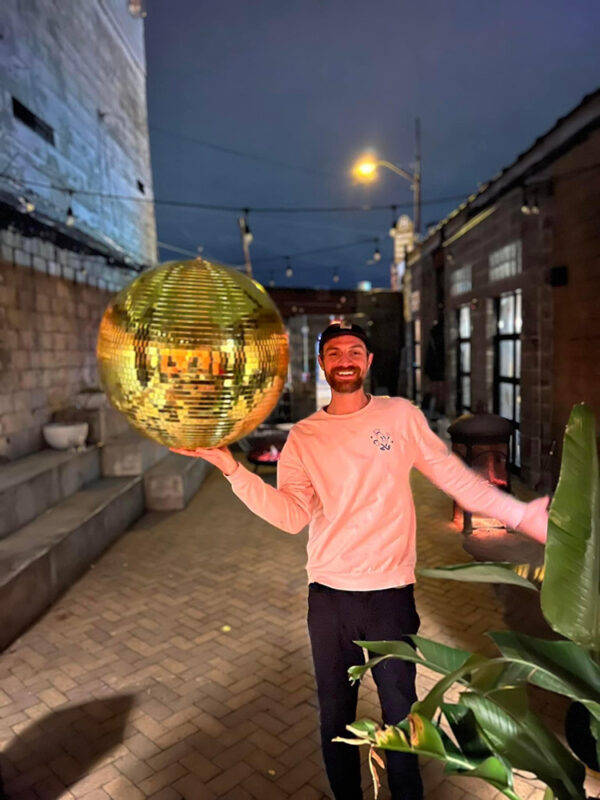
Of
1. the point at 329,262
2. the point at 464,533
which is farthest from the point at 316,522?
the point at 329,262

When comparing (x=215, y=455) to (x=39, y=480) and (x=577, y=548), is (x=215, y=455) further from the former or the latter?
(x=39, y=480)

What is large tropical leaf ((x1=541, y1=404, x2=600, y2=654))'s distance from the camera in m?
1.16

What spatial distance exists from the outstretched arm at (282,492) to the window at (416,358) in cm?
1387

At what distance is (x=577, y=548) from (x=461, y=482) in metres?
1.19

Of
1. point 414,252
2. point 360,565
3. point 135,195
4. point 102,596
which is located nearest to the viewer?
point 360,565

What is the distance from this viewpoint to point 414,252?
16.0 meters

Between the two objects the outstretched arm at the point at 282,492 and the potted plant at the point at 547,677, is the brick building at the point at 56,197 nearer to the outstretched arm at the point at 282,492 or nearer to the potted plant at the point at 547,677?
the outstretched arm at the point at 282,492

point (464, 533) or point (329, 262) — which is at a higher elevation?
point (329, 262)

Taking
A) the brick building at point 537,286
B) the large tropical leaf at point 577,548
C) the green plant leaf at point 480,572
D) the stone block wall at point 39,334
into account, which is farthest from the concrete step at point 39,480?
the large tropical leaf at point 577,548

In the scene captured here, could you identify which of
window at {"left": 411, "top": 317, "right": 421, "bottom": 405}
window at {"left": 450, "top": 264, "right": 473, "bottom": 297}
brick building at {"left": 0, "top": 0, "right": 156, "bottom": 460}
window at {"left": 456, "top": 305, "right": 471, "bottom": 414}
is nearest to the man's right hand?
brick building at {"left": 0, "top": 0, "right": 156, "bottom": 460}

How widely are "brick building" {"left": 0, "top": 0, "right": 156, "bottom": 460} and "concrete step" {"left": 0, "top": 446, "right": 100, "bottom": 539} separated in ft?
1.81

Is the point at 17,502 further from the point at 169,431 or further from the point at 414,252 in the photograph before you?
the point at 414,252

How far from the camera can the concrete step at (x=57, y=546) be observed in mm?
4465

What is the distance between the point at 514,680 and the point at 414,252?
52.2 feet
